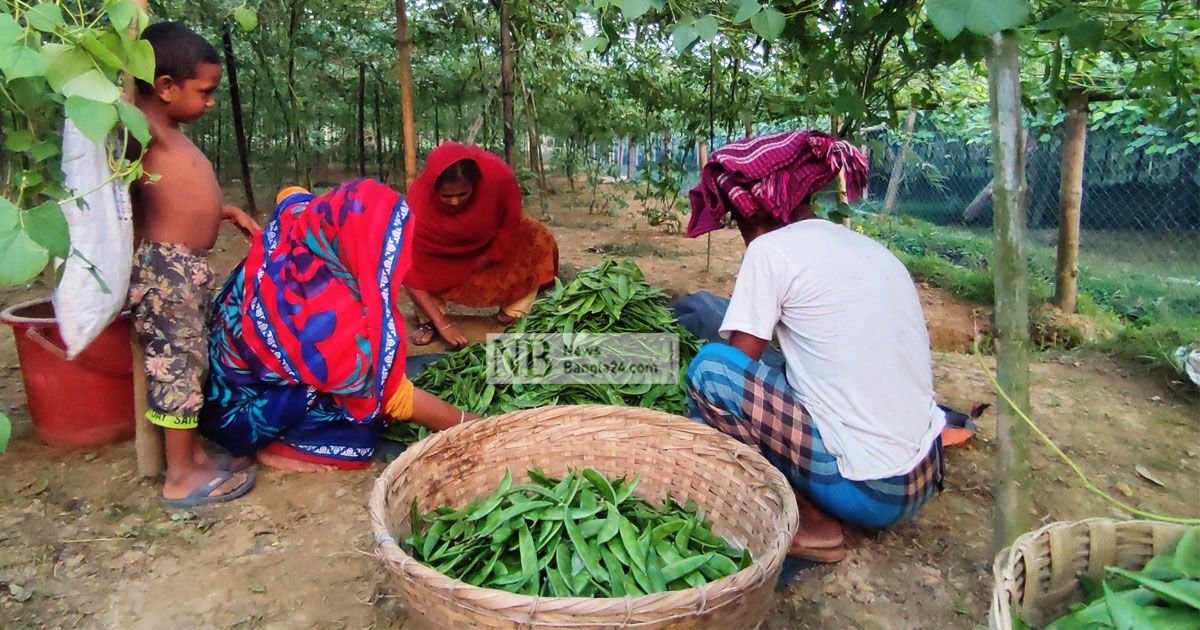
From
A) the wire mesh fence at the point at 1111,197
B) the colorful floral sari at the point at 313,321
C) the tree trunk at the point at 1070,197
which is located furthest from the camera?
the wire mesh fence at the point at 1111,197

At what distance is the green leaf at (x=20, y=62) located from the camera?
128cm

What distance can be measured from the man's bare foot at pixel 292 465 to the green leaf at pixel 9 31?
5.49 ft

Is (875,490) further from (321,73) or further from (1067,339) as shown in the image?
(321,73)

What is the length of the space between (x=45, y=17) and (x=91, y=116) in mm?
187

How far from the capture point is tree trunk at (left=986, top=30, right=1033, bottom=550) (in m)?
1.56

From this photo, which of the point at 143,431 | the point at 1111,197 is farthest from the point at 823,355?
the point at 1111,197

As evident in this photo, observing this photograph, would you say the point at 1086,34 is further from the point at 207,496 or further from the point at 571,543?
the point at 207,496

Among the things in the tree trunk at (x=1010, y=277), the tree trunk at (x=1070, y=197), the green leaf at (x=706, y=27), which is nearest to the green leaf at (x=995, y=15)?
the tree trunk at (x=1010, y=277)

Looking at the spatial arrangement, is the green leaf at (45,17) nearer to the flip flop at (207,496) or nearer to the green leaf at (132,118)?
the green leaf at (132,118)

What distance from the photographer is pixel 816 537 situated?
7.09 ft

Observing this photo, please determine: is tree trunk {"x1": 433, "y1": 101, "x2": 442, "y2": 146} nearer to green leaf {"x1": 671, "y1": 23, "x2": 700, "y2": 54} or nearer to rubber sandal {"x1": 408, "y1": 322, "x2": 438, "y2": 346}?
rubber sandal {"x1": 408, "y1": 322, "x2": 438, "y2": 346}

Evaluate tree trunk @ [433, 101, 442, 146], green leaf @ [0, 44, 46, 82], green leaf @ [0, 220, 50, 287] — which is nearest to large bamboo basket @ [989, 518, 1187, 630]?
green leaf @ [0, 220, 50, 287]

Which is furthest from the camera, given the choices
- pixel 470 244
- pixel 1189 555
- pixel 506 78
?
pixel 506 78

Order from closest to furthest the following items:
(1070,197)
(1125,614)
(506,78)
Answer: (1125,614) → (506,78) → (1070,197)
